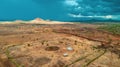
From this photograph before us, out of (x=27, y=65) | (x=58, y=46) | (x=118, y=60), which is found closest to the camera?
(x=27, y=65)

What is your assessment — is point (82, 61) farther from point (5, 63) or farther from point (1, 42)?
point (1, 42)

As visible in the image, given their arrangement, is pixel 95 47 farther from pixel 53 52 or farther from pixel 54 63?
pixel 54 63

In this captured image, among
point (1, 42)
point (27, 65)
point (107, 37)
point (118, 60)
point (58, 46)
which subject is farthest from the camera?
point (107, 37)

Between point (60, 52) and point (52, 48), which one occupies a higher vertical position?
point (52, 48)

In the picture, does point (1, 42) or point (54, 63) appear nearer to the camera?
point (54, 63)

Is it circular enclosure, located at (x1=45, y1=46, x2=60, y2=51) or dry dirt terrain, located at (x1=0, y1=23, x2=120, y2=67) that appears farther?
circular enclosure, located at (x1=45, y1=46, x2=60, y2=51)

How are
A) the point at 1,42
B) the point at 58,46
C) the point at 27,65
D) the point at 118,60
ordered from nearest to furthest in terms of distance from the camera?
the point at 27,65 < the point at 118,60 < the point at 58,46 < the point at 1,42

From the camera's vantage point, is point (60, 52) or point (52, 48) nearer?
point (60, 52)

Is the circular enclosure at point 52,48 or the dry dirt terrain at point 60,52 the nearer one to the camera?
the dry dirt terrain at point 60,52

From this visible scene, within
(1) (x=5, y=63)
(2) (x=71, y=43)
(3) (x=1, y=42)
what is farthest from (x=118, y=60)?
(3) (x=1, y=42)

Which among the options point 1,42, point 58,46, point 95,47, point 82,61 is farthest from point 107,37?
point 1,42
